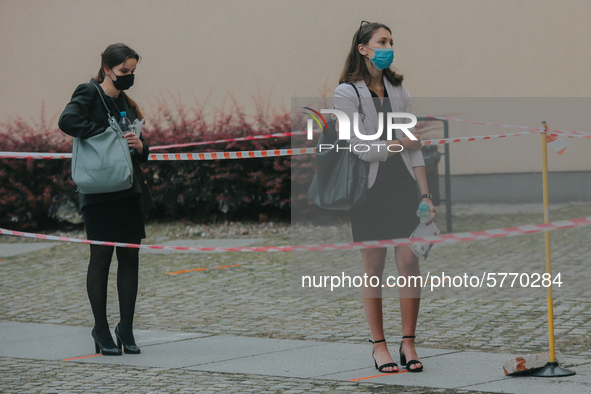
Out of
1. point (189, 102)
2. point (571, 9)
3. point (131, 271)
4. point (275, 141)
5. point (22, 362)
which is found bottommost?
point (22, 362)

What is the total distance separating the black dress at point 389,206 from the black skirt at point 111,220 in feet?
4.78

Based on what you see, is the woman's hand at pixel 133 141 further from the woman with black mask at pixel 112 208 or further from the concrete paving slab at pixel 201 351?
the concrete paving slab at pixel 201 351

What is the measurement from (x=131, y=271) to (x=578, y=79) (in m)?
10.1

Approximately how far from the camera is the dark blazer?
15.0 feet

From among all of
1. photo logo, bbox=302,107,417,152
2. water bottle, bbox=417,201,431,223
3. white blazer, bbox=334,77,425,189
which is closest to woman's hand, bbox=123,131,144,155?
photo logo, bbox=302,107,417,152

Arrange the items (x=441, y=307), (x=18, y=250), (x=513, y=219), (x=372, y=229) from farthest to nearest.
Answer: (x=513, y=219), (x=18, y=250), (x=441, y=307), (x=372, y=229)

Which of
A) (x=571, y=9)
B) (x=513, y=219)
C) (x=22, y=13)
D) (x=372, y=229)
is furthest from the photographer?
(x=22, y=13)

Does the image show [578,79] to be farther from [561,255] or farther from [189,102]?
[189,102]

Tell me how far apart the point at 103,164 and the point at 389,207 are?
1.70 m

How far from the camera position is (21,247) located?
34.2 ft

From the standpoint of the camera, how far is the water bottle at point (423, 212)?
407 cm

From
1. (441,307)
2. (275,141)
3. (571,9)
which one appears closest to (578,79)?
(571,9)

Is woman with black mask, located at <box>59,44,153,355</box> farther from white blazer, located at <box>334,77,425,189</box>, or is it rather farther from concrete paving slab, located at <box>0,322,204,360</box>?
white blazer, located at <box>334,77,425,189</box>

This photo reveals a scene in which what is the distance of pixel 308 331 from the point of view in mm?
5293
